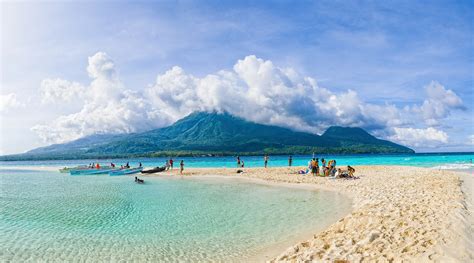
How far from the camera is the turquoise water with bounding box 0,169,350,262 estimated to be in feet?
36.9

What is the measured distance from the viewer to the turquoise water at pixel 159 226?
11.2 m

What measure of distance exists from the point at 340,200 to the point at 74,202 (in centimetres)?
1917

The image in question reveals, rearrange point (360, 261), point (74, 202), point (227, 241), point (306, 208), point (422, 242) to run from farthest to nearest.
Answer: point (74, 202)
point (306, 208)
point (227, 241)
point (422, 242)
point (360, 261)

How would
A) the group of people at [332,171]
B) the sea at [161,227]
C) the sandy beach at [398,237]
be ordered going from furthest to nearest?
the group of people at [332,171] < the sea at [161,227] < the sandy beach at [398,237]

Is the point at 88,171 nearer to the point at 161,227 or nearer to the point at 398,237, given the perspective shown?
the point at 161,227

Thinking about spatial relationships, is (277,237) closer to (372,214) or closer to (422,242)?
(372,214)

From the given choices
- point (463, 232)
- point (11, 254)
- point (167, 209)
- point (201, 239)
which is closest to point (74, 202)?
point (167, 209)

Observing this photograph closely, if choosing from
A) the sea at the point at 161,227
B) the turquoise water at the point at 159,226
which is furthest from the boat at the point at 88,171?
the sea at the point at 161,227

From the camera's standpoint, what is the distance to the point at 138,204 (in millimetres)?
22125

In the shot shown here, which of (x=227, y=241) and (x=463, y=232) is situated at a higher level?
(x=463, y=232)

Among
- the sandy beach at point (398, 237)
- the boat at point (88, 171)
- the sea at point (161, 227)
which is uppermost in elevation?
the sandy beach at point (398, 237)

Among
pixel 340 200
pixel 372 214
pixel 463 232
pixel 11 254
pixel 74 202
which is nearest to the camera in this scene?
pixel 463 232

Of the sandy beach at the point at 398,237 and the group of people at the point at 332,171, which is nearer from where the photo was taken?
the sandy beach at the point at 398,237

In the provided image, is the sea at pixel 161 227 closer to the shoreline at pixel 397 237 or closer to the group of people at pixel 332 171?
the shoreline at pixel 397 237
